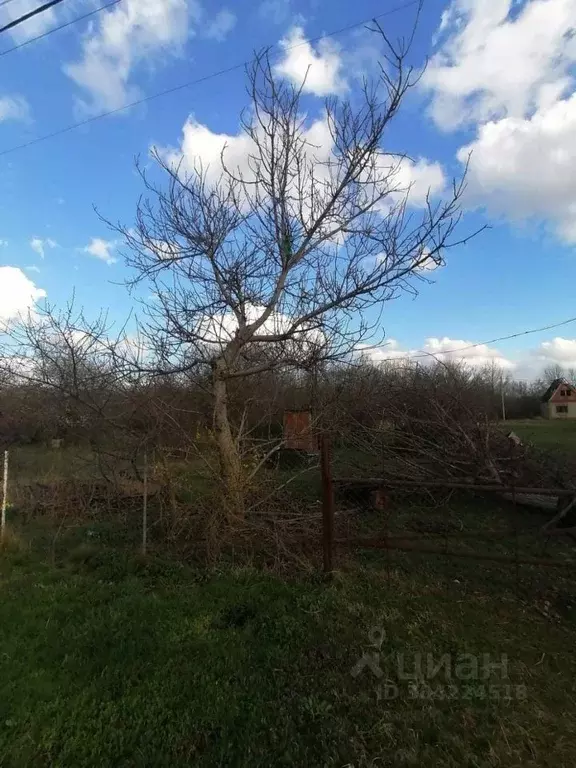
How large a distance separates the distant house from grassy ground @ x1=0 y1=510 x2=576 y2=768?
54209 mm

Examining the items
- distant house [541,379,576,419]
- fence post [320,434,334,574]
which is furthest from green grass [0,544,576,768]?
distant house [541,379,576,419]

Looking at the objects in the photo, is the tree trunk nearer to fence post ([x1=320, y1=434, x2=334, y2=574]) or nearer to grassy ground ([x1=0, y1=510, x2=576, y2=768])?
grassy ground ([x1=0, y1=510, x2=576, y2=768])

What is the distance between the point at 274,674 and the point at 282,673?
53 millimetres

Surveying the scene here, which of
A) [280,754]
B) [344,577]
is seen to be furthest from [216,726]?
[344,577]

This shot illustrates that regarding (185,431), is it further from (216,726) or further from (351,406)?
(216,726)

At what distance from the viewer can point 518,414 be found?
53625 millimetres

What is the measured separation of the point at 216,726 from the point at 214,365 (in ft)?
15.4

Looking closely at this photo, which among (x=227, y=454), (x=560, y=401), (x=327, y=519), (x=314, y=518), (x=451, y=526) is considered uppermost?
(x=560, y=401)

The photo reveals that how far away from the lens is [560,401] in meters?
54.7

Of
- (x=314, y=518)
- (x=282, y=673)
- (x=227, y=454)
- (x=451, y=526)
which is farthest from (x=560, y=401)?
(x=282, y=673)

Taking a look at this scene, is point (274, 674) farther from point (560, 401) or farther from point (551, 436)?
point (560, 401)

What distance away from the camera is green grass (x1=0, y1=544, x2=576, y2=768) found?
267 centimetres

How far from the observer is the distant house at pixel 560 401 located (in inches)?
2105

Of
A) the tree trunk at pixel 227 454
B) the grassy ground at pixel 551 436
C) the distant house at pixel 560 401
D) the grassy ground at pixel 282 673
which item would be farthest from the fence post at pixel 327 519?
the distant house at pixel 560 401
